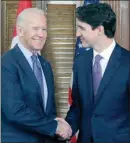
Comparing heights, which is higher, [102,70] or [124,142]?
[102,70]

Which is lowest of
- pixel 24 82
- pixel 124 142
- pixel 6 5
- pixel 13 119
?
pixel 124 142

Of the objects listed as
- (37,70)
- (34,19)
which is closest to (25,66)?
(37,70)

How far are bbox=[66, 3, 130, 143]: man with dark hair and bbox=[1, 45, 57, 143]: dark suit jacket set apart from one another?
0.70 feet

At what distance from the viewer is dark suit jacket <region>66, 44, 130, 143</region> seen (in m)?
1.62

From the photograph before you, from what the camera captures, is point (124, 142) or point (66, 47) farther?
point (66, 47)

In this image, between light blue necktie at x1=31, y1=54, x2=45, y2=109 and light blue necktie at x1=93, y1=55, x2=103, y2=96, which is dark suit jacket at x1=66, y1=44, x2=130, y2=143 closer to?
light blue necktie at x1=93, y1=55, x2=103, y2=96

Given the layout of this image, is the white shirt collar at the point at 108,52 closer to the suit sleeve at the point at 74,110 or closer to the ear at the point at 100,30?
the ear at the point at 100,30

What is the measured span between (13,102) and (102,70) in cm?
47

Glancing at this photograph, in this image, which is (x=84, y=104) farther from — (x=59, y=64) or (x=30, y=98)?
(x=59, y=64)

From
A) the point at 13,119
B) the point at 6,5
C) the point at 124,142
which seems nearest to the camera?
the point at 13,119

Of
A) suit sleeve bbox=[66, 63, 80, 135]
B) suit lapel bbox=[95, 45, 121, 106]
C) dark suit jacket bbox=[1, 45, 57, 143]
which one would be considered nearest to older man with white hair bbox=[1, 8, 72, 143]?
dark suit jacket bbox=[1, 45, 57, 143]

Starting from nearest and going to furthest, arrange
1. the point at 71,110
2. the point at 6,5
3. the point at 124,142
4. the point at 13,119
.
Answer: the point at 13,119
the point at 124,142
the point at 71,110
the point at 6,5

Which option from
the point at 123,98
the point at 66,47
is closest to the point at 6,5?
the point at 66,47

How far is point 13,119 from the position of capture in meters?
1.55
